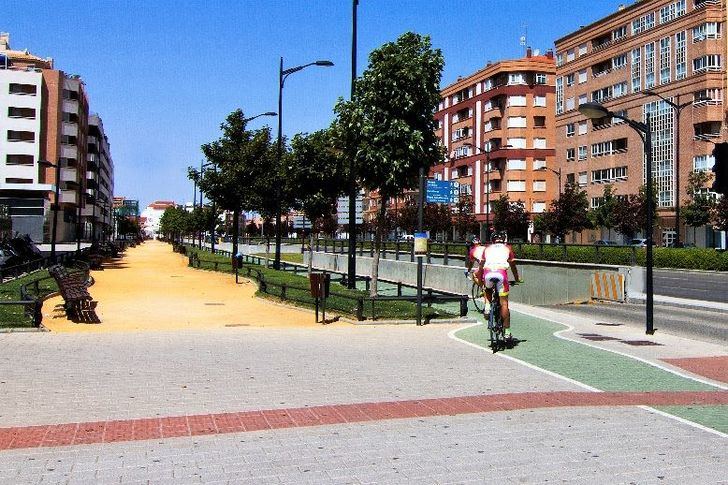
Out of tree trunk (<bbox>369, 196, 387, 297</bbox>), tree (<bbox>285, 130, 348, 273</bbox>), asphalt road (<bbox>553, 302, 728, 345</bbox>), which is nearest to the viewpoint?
asphalt road (<bbox>553, 302, 728, 345</bbox>)

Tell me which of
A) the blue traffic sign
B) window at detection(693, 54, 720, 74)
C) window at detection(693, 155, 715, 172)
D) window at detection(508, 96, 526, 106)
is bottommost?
the blue traffic sign

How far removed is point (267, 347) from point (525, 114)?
7945 cm

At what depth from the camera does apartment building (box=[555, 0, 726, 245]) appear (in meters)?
57.8

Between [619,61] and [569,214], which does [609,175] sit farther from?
[619,61]

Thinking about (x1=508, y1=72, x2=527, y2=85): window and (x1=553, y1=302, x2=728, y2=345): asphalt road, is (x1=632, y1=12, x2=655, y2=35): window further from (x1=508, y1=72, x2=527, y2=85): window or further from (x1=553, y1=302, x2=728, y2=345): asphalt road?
(x1=553, y1=302, x2=728, y2=345): asphalt road

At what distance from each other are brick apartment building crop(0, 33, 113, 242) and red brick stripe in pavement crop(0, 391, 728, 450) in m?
65.4

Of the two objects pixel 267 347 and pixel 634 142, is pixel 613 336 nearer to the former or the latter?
pixel 267 347

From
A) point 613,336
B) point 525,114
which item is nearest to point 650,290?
point 613,336

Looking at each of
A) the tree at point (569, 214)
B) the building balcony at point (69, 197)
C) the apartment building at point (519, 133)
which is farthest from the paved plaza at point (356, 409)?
the building balcony at point (69, 197)

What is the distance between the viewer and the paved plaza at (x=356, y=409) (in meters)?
5.07

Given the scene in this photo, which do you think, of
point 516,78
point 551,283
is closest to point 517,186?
point 516,78

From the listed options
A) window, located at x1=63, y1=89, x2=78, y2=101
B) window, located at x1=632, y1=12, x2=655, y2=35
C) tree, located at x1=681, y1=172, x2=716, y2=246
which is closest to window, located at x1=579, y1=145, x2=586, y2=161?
window, located at x1=632, y1=12, x2=655, y2=35

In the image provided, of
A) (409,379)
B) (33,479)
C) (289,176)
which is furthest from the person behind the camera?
(289,176)

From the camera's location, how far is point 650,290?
13.8 metres
